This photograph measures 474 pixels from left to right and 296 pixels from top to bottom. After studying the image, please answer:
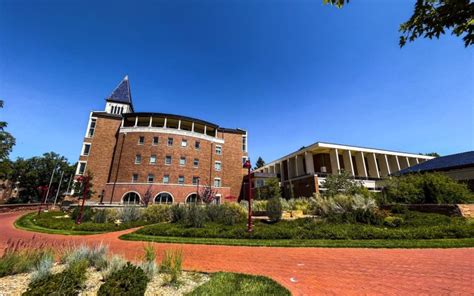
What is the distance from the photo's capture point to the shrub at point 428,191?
14.2 meters

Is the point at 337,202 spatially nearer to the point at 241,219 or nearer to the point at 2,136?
the point at 241,219

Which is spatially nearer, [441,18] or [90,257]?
[441,18]

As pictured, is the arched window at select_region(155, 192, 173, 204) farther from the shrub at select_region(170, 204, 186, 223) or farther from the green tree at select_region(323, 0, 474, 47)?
the green tree at select_region(323, 0, 474, 47)

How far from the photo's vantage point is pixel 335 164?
3256cm

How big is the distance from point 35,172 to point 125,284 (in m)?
73.6

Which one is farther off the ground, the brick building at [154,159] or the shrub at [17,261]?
the brick building at [154,159]

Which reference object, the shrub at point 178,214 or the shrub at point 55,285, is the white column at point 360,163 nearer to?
the shrub at point 178,214

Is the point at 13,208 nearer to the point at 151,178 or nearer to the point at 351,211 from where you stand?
the point at 151,178

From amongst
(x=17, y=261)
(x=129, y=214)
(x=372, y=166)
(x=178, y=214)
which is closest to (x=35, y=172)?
(x=129, y=214)

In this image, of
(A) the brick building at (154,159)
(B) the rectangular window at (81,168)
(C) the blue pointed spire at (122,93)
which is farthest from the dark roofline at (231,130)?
(B) the rectangular window at (81,168)

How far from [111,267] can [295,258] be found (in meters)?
5.49

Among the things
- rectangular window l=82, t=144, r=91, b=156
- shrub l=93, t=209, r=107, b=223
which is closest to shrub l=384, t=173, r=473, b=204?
shrub l=93, t=209, r=107, b=223

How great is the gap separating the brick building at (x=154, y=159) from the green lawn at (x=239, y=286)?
25973mm

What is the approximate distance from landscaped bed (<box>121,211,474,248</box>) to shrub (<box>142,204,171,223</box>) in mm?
4359
